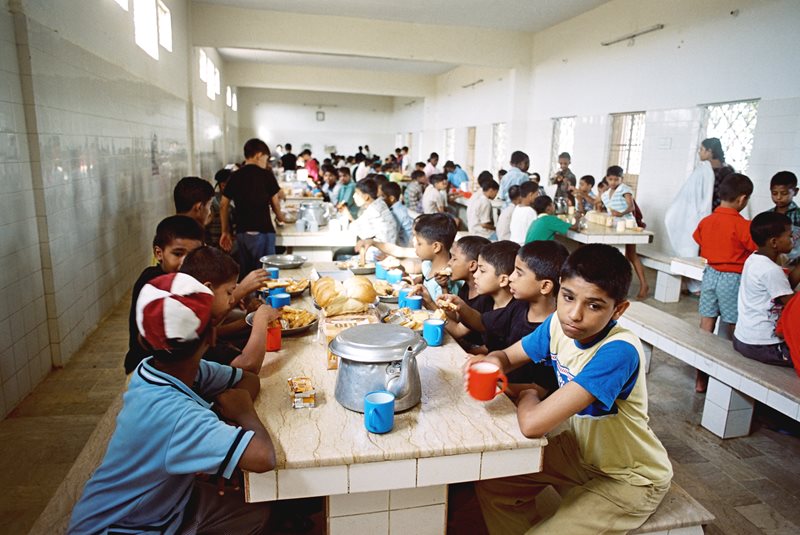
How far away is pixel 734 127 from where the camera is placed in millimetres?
6055

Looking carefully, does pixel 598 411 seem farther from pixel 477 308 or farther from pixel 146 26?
pixel 146 26

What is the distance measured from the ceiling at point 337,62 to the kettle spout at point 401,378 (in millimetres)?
12648

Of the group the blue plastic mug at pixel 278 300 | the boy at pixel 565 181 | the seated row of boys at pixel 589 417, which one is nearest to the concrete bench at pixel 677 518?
the seated row of boys at pixel 589 417

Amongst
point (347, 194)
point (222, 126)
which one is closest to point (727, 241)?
point (347, 194)

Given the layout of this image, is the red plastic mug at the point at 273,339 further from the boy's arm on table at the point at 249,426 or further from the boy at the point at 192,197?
the boy at the point at 192,197

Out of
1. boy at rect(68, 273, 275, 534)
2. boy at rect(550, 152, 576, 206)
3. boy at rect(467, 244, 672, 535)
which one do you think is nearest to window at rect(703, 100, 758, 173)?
boy at rect(550, 152, 576, 206)

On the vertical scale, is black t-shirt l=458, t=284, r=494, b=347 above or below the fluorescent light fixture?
below

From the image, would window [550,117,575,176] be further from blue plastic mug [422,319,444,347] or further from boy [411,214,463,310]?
blue plastic mug [422,319,444,347]

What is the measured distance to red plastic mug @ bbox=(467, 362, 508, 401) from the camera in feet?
5.51

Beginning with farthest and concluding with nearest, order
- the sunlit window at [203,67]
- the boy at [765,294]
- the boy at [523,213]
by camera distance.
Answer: the sunlit window at [203,67]
the boy at [523,213]
the boy at [765,294]

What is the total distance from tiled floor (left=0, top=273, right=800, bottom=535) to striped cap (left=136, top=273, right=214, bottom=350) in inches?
58.9

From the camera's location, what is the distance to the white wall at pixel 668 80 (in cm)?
533

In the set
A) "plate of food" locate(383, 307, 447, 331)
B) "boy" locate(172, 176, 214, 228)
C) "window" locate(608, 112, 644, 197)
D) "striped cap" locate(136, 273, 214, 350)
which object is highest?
"window" locate(608, 112, 644, 197)

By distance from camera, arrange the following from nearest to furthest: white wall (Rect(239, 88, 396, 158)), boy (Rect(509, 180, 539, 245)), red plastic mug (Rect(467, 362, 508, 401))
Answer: red plastic mug (Rect(467, 362, 508, 401)) → boy (Rect(509, 180, 539, 245)) → white wall (Rect(239, 88, 396, 158))
